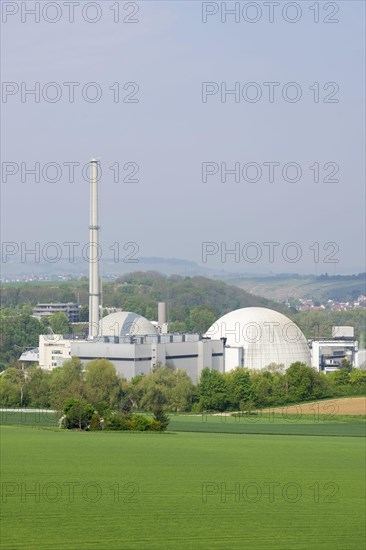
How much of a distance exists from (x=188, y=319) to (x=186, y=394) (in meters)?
52.9

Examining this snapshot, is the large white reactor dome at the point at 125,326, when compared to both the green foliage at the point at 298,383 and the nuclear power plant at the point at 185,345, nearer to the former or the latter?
the nuclear power plant at the point at 185,345

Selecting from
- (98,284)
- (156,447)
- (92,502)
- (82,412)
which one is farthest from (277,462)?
(98,284)

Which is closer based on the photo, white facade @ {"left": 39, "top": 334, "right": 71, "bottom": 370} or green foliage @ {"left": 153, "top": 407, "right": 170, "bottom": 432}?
green foliage @ {"left": 153, "top": 407, "right": 170, "bottom": 432}

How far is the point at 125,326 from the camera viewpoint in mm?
85500

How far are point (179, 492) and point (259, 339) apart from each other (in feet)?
167

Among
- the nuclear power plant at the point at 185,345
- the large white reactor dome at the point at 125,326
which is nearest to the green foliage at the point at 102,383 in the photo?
the nuclear power plant at the point at 185,345

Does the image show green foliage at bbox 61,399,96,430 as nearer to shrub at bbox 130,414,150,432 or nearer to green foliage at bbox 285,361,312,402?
shrub at bbox 130,414,150,432

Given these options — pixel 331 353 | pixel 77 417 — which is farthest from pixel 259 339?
pixel 77 417

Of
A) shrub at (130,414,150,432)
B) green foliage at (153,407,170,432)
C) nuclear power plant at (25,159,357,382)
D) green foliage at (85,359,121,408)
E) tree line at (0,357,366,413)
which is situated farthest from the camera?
nuclear power plant at (25,159,357,382)

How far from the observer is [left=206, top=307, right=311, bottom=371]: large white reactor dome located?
251 feet

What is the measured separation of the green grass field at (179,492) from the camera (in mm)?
22047

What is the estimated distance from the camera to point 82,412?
43.6 metres

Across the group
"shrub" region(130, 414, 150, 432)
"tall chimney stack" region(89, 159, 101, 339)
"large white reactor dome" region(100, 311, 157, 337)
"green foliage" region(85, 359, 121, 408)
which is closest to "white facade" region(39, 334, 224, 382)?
"green foliage" region(85, 359, 121, 408)

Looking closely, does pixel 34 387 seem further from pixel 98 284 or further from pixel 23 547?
pixel 23 547
